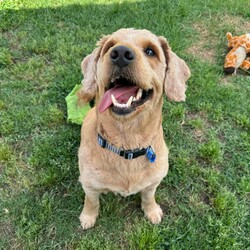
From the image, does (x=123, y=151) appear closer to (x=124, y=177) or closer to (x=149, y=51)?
(x=124, y=177)

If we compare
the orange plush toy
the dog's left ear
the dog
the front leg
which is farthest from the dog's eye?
the orange plush toy

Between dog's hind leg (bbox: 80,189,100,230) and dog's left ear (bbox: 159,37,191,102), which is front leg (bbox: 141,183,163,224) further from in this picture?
dog's left ear (bbox: 159,37,191,102)

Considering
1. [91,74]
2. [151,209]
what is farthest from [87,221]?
[91,74]

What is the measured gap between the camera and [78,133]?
4070 mm

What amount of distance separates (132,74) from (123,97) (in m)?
0.20

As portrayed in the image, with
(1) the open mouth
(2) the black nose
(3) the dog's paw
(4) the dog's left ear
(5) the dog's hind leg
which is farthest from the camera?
(3) the dog's paw

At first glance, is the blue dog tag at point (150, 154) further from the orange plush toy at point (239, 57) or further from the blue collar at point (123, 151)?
the orange plush toy at point (239, 57)

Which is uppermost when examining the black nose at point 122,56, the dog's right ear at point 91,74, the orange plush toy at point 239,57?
the black nose at point 122,56

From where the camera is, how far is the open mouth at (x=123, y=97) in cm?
238

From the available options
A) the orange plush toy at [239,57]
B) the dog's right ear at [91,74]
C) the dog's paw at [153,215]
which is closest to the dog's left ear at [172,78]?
the dog's right ear at [91,74]

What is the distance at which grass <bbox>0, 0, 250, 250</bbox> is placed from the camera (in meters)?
3.32

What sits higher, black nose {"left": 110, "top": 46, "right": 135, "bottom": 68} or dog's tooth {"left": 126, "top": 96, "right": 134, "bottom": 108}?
black nose {"left": 110, "top": 46, "right": 135, "bottom": 68}

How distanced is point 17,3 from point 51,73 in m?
1.99

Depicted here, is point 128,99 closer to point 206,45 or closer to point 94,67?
point 94,67
